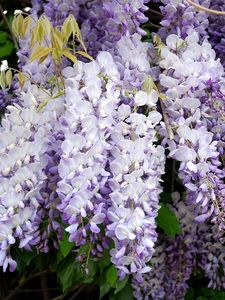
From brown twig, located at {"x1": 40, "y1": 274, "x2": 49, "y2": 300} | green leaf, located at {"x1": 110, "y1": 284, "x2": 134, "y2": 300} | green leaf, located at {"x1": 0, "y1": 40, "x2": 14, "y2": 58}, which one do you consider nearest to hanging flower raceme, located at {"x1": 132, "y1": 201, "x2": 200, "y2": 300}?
green leaf, located at {"x1": 110, "y1": 284, "x2": 134, "y2": 300}

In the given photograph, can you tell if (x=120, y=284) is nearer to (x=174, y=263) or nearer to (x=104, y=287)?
(x=104, y=287)

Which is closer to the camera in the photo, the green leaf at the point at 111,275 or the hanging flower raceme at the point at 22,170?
the hanging flower raceme at the point at 22,170

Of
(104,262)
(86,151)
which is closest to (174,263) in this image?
(104,262)

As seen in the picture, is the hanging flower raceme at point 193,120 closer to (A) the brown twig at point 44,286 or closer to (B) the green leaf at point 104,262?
(B) the green leaf at point 104,262

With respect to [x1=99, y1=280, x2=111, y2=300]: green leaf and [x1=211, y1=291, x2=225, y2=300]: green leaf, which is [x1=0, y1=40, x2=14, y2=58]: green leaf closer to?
[x1=99, y1=280, x2=111, y2=300]: green leaf

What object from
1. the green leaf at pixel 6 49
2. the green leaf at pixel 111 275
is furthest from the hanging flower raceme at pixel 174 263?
the green leaf at pixel 6 49

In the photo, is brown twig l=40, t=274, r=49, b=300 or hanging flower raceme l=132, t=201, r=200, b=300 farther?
brown twig l=40, t=274, r=49, b=300
